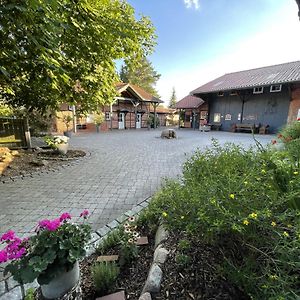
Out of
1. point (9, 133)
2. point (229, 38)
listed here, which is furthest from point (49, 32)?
point (229, 38)

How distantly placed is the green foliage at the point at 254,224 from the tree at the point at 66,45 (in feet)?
7.67

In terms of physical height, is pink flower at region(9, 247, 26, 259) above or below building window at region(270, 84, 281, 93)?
→ below

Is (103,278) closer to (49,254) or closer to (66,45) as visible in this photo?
(49,254)

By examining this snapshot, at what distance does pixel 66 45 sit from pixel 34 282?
3.83m

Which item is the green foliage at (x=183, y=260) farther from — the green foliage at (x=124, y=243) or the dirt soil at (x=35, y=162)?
the dirt soil at (x=35, y=162)

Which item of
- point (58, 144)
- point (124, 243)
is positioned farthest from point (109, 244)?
point (58, 144)

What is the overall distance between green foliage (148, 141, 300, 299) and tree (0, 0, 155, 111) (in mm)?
2339

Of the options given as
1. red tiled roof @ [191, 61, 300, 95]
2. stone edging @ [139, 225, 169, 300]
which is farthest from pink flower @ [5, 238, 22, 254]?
red tiled roof @ [191, 61, 300, 95]

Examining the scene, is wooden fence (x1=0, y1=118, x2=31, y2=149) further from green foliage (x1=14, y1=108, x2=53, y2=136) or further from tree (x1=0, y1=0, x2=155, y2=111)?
green foliage (x1=14, y1=108, x2=53, y2=136)

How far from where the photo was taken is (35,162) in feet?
17.5

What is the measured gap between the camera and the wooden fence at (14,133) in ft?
21.5

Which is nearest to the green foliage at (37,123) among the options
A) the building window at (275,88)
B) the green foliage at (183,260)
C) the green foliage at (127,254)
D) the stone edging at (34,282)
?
the stone edging at (34,282)

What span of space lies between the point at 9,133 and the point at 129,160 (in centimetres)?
455

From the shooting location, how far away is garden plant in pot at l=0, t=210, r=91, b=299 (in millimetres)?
1078
